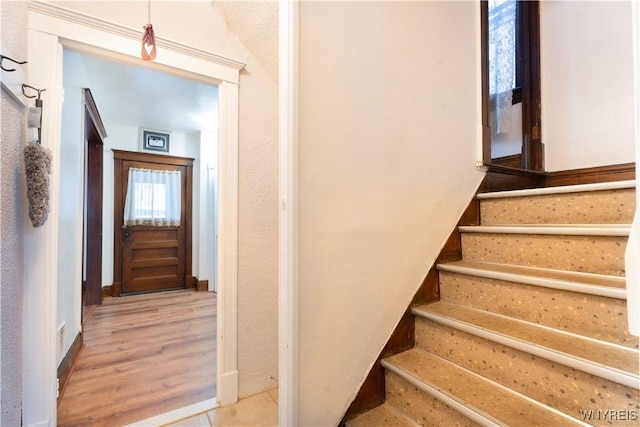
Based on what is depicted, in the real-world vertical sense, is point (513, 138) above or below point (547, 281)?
above

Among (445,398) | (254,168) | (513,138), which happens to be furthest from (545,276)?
(513,138)

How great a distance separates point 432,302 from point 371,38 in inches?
54.2

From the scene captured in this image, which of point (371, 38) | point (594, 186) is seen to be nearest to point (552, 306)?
point (594, 186)

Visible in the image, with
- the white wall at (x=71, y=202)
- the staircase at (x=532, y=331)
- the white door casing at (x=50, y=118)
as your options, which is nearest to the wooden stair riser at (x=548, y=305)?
the staircase at (x=532, y=331)

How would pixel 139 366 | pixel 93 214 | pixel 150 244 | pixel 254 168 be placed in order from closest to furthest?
1. pixel 254 168
2. pixel 139 366
3. pixel 93 214
4. pixel 150 244

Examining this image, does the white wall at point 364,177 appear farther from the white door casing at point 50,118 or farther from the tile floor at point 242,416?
the white door casing at point 50,118

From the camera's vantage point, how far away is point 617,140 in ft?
6.48

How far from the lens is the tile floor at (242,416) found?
149cm

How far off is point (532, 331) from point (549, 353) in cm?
17

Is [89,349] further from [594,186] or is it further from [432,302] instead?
[594,186]

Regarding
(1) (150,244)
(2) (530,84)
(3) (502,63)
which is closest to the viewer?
(2) (530,84)

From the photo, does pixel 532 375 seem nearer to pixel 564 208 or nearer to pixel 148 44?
pixel 564 208

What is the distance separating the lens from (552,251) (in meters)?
1.27

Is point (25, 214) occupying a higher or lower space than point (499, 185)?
lower
